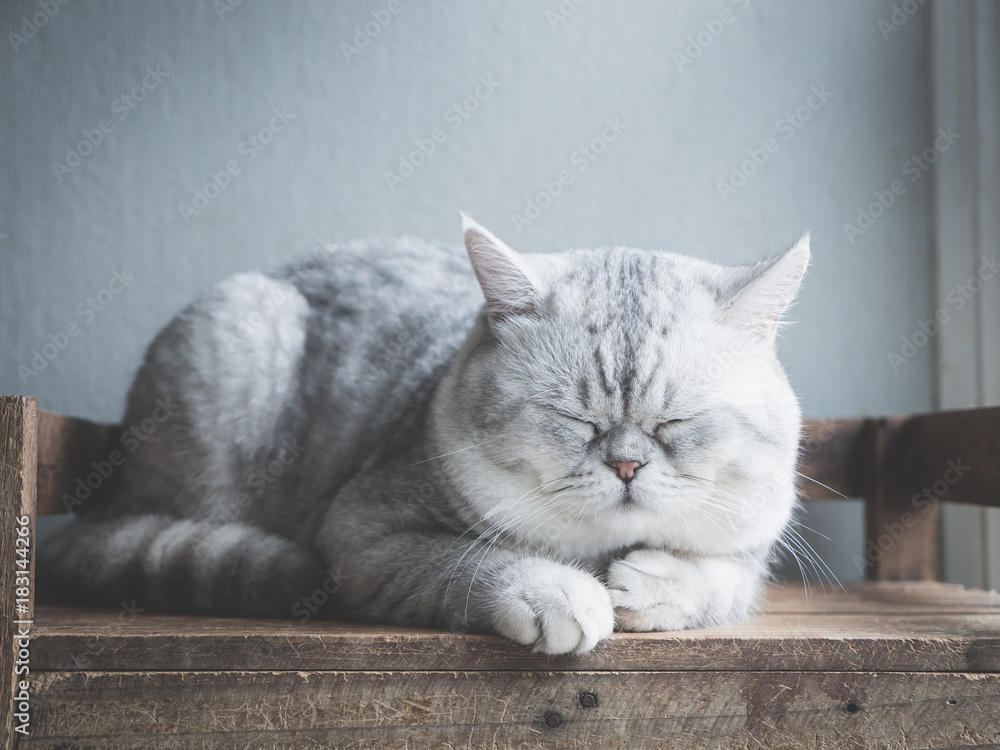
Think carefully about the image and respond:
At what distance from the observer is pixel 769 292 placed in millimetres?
1250

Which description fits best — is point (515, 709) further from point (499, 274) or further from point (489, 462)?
point (499, 274)

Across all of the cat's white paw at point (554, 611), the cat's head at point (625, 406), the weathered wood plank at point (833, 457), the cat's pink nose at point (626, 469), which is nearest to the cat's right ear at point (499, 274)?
the cat's head at point (625, 406)

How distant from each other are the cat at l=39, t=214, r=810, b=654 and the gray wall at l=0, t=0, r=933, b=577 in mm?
459

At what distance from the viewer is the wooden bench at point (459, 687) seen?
106 cm

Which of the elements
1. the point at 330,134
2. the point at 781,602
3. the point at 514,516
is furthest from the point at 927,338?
the point at 330,134

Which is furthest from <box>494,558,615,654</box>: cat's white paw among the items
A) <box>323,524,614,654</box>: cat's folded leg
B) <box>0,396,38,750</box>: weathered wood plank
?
<box>0,396,38,750</box>: weathered wood plank

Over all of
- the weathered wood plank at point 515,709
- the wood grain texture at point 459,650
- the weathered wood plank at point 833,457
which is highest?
the weathered wood plank at point 833,457

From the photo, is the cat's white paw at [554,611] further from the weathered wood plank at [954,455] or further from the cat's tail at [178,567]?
the weathered wood plank at [954,455]

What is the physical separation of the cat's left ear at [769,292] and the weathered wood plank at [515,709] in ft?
1.85

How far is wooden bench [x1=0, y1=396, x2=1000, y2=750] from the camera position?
3.47 feet

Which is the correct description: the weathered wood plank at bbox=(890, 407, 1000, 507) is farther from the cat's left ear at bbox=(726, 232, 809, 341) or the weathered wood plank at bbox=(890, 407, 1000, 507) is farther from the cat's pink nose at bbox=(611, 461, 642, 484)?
the cat's pink nose at bbox=(611, 461, 642, 484)

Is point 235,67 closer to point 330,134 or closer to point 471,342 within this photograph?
point 330,134

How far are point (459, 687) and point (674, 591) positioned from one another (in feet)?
1.21

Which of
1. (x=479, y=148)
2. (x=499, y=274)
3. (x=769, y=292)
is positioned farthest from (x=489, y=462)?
(x=479, y=148)
